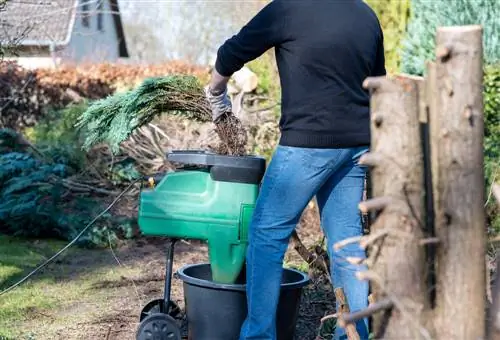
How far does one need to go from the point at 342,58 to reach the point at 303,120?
308 mm

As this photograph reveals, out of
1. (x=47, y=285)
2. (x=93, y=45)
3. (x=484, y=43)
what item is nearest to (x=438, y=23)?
(x=484, y=43)

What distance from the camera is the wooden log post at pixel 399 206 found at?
2.14 metres

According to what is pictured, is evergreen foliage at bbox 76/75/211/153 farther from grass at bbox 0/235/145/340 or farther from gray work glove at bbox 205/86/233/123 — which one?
grass at bbox 0/235/145/340

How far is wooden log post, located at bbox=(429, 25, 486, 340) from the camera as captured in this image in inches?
82.4

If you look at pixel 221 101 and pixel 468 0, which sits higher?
pixel 468 0

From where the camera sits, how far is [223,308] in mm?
4098

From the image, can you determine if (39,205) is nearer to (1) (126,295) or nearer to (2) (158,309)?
(1) (126,295)

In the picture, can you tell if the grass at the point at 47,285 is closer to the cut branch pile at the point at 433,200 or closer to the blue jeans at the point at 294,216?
the blue jeans at the point at 294,216

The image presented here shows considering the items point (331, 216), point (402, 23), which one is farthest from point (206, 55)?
point (331, 216)

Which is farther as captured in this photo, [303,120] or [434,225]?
[303,120]

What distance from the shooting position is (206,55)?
19.7 metres

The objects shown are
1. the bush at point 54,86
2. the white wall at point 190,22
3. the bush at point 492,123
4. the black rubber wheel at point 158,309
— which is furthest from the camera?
the bush at point 54,86

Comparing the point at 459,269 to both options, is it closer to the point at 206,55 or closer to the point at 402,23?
the point at 402,23

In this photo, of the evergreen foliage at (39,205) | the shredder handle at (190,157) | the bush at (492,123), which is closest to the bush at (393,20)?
the bush at (492,123)
